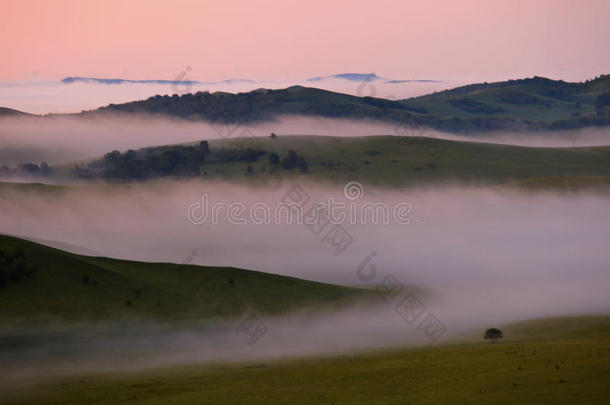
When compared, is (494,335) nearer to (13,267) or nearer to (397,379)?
(397,379)

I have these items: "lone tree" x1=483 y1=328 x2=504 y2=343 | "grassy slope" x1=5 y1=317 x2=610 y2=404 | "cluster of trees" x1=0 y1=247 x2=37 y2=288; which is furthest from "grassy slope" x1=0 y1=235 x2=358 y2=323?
"lone tree" x1=483 y1=328 x2=504 y2=343

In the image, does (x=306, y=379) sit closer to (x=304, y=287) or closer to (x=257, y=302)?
(x=257, y=302)

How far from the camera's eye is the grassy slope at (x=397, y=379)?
5991cm

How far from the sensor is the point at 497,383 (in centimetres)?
6209

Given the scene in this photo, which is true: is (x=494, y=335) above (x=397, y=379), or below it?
below

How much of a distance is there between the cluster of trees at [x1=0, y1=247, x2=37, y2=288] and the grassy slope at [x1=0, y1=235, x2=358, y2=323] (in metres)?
0.95

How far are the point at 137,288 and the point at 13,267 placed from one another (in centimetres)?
1754

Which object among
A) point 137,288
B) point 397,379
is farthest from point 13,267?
point 397,379

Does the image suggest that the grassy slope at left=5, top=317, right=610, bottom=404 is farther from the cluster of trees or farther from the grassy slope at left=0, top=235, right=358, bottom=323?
the cluster of trees

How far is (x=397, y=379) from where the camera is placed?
2712 inches

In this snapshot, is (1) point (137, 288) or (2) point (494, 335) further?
(1) point (137, 288)

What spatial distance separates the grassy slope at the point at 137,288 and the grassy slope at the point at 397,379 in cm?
2901

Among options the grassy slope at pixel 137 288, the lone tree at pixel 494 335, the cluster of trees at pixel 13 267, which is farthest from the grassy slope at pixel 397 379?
the cluster of trees at pixel 13 267

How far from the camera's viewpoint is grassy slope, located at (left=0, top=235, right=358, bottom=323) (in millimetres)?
108938
